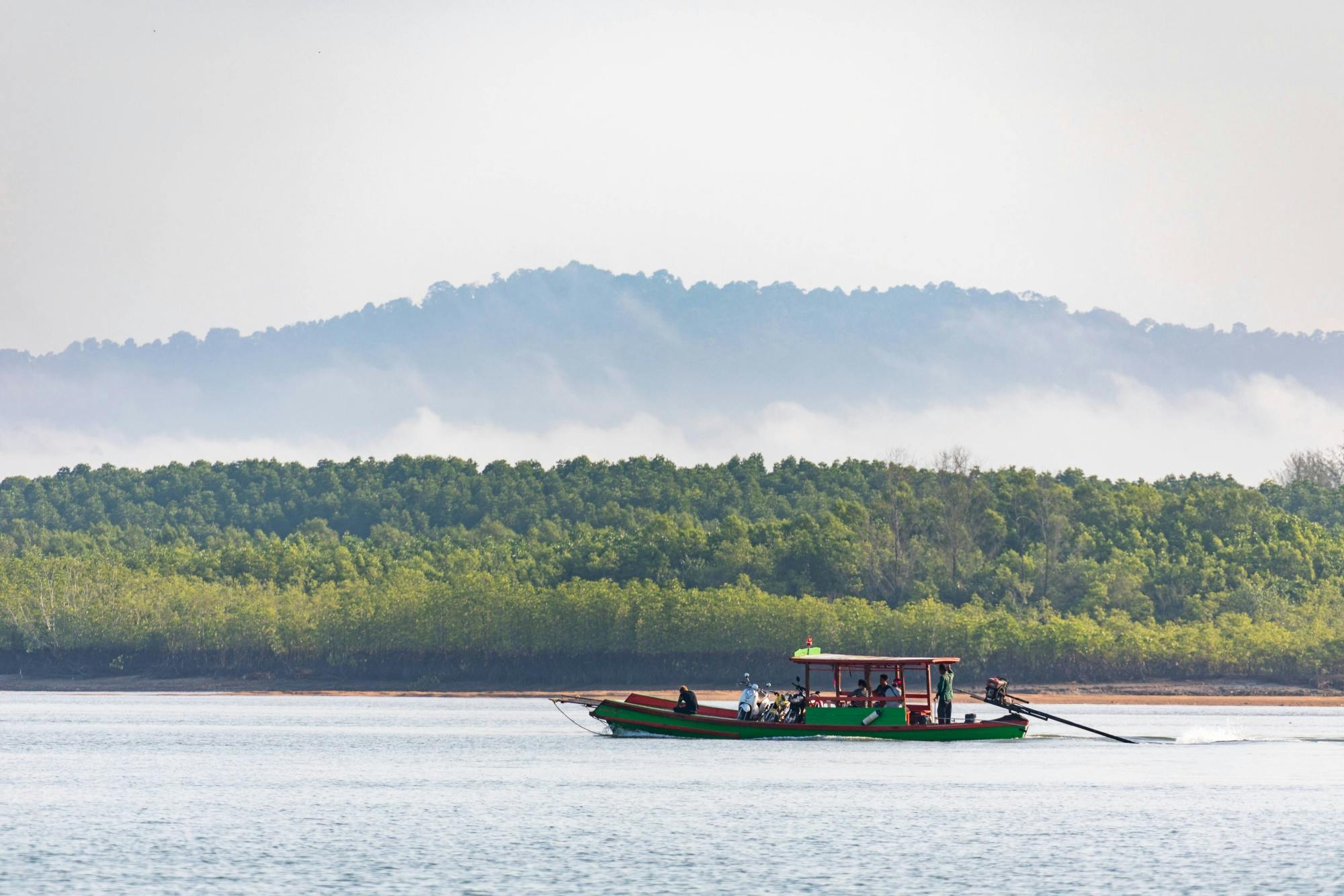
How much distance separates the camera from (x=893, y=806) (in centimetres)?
5341

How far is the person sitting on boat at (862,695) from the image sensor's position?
7112 cm

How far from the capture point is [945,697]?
7306 centimetres

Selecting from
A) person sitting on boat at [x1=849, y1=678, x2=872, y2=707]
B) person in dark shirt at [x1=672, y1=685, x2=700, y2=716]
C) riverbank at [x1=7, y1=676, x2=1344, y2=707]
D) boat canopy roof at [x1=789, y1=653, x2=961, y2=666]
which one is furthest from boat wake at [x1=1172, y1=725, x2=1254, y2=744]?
riverbank at [x1=7, y1=676, x2=1344, y2=707]

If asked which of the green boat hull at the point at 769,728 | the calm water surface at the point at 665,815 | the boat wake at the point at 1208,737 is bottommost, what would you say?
the calm water surface at the point at 665,815

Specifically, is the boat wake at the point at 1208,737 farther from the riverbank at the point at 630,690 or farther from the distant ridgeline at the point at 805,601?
the distant ridgeline at the point at 805,601

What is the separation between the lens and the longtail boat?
232ft

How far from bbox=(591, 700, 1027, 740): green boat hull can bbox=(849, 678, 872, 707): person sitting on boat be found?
2.70 feet

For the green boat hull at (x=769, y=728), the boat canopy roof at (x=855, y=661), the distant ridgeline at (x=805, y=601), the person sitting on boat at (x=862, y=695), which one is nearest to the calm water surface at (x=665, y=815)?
the green boat hull at (x=769, y=728)

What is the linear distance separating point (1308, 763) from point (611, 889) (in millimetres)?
38229

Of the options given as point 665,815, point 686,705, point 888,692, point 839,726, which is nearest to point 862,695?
point 888,692

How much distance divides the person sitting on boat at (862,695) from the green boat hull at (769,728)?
82 cm

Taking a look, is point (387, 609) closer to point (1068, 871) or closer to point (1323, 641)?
point (1323, 641)

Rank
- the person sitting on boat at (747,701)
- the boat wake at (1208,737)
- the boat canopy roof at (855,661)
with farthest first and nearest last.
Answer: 1. the boat wake at (1208,737)
2. the person sitting on boat at (747,701)
3. the boat canopy roof at (855,661)

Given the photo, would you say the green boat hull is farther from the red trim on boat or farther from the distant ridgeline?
the distant ridgeline
